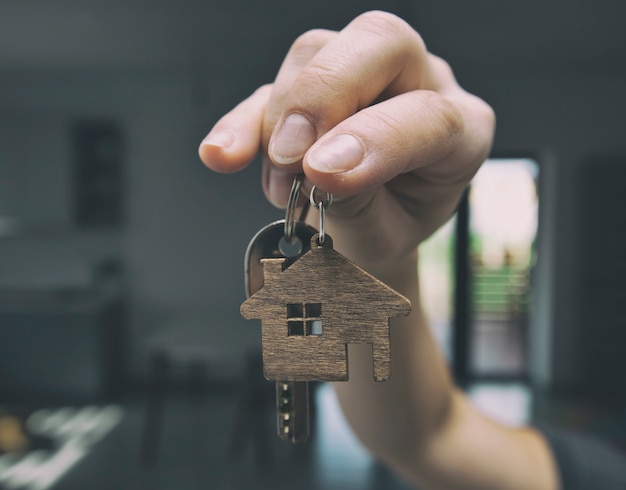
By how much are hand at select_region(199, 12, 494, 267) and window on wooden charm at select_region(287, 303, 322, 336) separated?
0.31ft

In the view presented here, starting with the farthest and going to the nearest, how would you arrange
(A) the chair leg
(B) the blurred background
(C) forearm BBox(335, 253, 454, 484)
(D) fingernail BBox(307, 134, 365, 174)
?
(A) the chair leg, (B) the blurred background, (C) forearm BBox(335, 253, 454, 484), (D) fingernail BBox(307, 134, 365, 174)

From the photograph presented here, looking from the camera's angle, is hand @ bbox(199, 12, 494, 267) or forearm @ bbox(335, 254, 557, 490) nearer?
hand @ bbox(199, 12, 494, 267)

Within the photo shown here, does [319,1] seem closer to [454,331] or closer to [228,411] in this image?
[228,411]

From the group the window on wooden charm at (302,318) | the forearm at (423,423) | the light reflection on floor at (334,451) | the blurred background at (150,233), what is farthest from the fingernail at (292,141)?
the light reflection on floor at (334,451)

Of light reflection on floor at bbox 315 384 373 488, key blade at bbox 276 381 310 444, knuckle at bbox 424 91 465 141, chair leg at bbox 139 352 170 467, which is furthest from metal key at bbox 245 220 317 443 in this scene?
chair leg at bbox 139 352 170 467

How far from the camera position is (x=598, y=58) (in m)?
3.17

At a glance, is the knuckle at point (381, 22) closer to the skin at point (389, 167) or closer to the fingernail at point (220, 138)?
the skin at point (389, 167)

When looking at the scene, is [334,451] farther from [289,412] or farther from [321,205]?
[321,205]

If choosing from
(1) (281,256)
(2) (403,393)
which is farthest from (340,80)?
(2) (403,393)

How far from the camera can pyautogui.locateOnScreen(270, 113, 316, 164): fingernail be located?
1.21 feet

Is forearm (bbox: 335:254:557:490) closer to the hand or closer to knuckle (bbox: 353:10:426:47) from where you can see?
the hand

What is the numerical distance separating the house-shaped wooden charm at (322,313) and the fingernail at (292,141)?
66mm

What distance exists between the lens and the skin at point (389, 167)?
38 centimetres

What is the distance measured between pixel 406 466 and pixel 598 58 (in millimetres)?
3271
